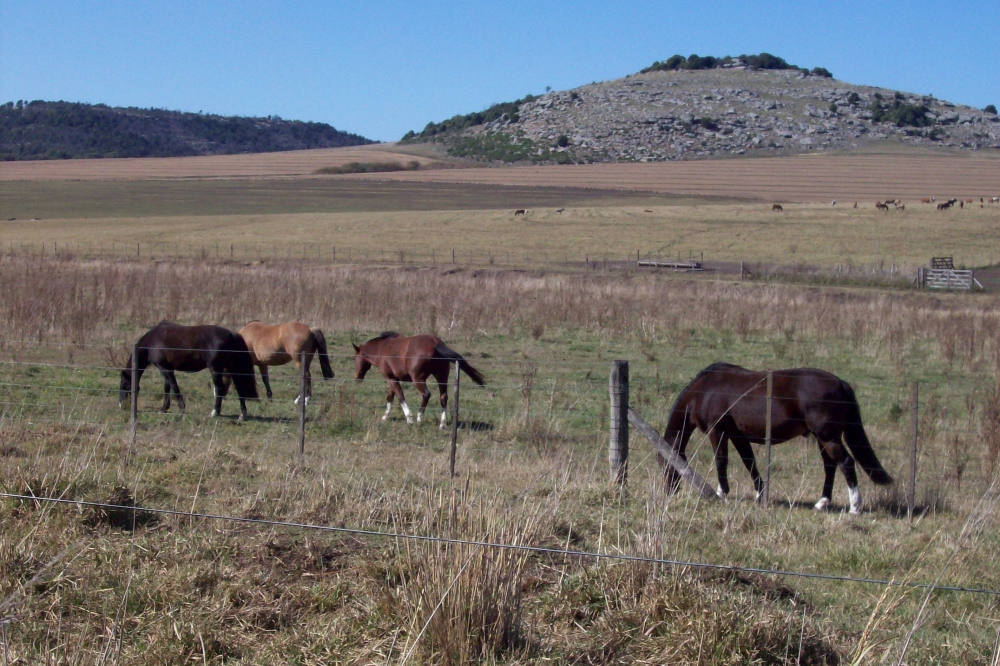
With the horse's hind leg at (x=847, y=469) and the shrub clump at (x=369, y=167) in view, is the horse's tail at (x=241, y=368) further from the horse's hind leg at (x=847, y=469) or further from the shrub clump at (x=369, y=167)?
the shrub clump at (x=369, y=167)

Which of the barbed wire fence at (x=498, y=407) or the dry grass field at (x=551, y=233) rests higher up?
the dry grass field at (x=551, y=233)

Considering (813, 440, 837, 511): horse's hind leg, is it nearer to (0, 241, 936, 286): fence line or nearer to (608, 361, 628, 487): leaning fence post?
(608, 361, 628, 487): leaning fence post

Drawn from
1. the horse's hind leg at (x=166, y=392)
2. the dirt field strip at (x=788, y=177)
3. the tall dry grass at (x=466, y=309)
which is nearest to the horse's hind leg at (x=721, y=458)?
the horse's hind leg at (x=166, y=392)

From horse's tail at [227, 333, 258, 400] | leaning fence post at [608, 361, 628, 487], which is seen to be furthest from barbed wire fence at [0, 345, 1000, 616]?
horse's tail at [227, 333, 258, 400]

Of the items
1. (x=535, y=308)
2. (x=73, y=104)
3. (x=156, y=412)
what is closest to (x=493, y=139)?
(x=73, y=104)

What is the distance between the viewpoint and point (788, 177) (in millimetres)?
91188

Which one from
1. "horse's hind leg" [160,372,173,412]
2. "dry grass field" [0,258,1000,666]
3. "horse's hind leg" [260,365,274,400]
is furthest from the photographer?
"horse's hind leg" [260,365,274,400]

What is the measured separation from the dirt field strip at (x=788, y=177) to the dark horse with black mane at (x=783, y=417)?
66.4 metres

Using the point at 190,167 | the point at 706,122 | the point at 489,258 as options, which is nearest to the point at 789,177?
the point at 706,122

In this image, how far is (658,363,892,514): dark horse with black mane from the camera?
26.1 feet

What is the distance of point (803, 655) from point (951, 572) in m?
1.91

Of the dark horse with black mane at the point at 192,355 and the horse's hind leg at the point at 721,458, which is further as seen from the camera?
the dark horse with black mane at the point at 192,355

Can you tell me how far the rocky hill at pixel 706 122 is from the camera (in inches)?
4953

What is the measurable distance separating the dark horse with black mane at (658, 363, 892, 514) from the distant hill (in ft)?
438
